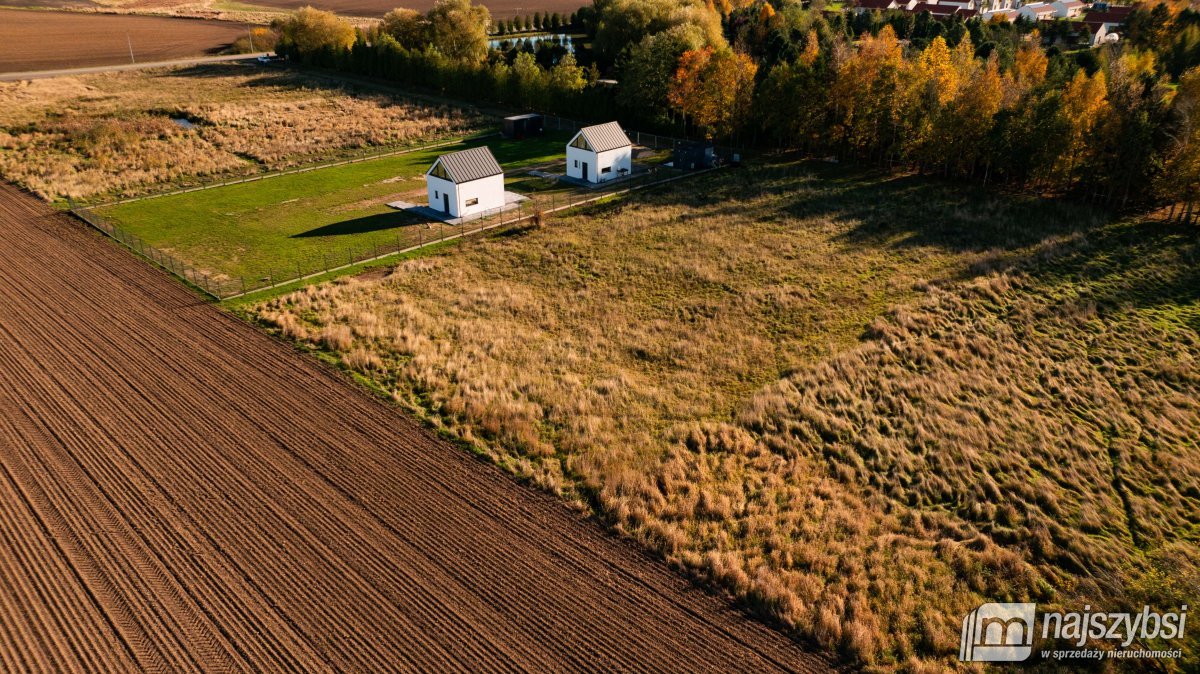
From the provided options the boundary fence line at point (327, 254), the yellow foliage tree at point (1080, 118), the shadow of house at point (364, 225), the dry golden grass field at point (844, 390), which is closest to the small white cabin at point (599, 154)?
the boundary fence line at point (327, 254)

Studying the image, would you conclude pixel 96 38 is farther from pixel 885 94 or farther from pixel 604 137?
pixel 885 94

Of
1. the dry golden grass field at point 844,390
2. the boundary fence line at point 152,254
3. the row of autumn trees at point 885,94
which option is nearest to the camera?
the dry golden grass field at point 844,390

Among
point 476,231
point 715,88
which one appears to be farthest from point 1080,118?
point 476,231

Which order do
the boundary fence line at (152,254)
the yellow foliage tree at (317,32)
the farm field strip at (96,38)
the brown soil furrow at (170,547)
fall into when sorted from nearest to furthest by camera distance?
the brown soil furrow at (170,547)
the boundary fence line at (152,254)
the yellow foliage tree at (317,32)
the farm field strip at (96,38)

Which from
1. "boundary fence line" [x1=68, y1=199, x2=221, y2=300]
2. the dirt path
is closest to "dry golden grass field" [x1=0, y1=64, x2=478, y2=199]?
"boundary fence line" [x1=68, y1=199, x2=221, y2=300]

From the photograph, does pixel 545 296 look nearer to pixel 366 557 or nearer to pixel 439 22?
pixel 366 557
